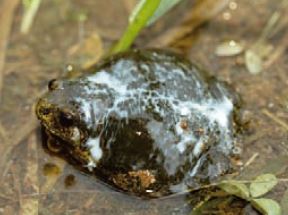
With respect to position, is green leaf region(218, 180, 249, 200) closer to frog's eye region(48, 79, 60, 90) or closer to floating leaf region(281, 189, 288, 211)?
floating leaf region(281, 189, 288, 211)

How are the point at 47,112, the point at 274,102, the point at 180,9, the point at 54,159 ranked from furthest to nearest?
the point at 180,9 → the point at 274,102 → the point at 54,159 → the point at 47,112

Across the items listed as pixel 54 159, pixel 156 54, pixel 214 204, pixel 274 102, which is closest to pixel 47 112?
pixel 54 159

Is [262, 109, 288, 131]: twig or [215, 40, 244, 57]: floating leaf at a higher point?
[215, 40, 244, 57]: floating leaf

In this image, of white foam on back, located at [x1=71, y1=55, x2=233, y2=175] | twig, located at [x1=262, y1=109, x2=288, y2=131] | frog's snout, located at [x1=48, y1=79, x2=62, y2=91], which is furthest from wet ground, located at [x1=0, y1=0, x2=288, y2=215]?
frog's snout, located at [x1=48, y1=79, x2=62, y2=91]

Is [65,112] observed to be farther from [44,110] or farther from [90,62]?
[90,62]

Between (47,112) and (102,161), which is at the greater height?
(47,112)

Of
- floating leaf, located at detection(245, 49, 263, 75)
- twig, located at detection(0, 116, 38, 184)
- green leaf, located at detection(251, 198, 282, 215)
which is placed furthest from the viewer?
floating leaf, located at detection(245, 49, 263, 75)

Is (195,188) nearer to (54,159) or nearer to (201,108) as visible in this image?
(201,108)
